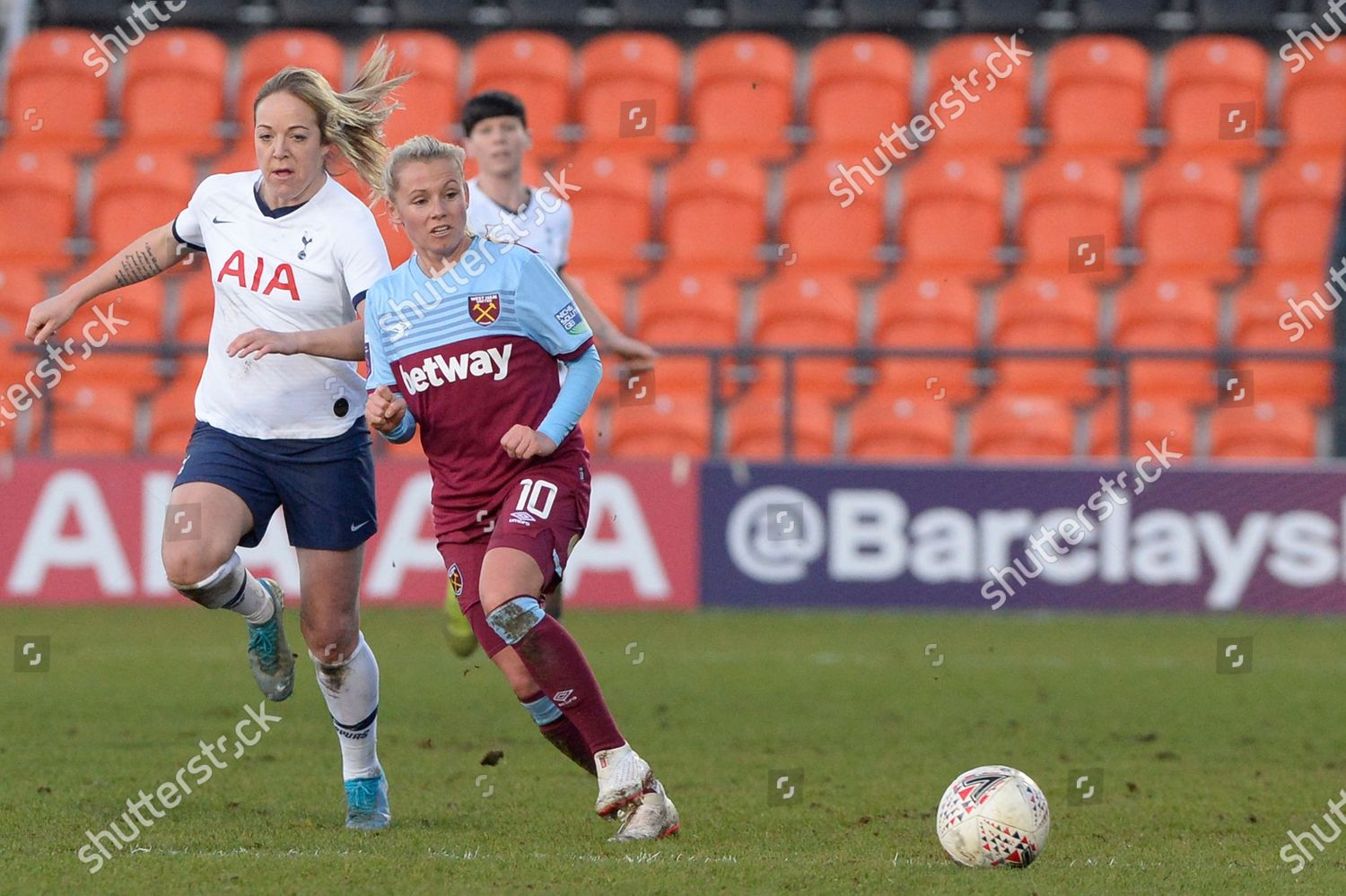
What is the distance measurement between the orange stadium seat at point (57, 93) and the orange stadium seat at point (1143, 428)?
8471mm

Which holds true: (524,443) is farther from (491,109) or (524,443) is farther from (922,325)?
(922,325)

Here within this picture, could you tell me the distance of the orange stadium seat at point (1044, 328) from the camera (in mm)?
12883

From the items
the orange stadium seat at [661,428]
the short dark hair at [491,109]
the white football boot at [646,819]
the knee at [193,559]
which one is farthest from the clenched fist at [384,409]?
the orange stadium seat at [661,428]

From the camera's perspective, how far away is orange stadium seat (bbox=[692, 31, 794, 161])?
15.1m

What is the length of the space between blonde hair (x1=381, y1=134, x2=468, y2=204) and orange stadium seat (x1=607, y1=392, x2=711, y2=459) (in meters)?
7.40

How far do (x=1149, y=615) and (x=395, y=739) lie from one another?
238 inches

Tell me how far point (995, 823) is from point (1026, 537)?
7.02m

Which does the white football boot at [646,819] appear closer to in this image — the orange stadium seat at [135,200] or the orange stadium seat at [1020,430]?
the orange stadium seat at [1020,430]

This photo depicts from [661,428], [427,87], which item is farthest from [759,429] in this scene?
[427,87]

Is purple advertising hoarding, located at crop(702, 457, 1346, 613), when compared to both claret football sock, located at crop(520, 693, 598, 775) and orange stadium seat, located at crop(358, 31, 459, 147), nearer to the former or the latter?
orange stadium seat, located at crop(358, 31, 459, 147)

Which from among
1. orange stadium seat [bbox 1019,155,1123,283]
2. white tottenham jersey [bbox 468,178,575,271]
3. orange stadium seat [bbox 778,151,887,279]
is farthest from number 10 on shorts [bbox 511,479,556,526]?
orange stadium seat [bbox 1019,155,1123,283]

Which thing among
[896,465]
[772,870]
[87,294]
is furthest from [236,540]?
[896,465]

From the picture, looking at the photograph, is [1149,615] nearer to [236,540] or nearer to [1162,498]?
[1162,498]

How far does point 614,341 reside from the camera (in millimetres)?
6875
